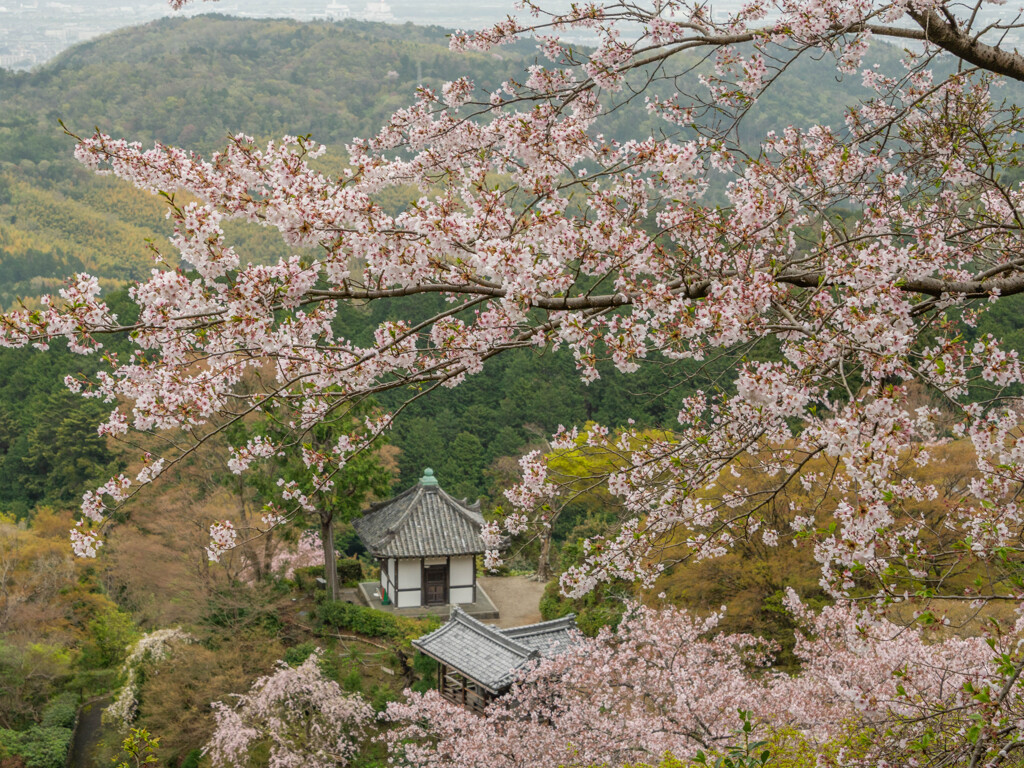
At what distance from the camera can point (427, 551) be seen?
1600 centimetres

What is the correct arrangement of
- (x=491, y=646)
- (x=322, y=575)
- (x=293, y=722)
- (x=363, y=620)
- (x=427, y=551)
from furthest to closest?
(x=322, y=575), (x=427, y=551), (x=363, y=620), (x=491, y=646), (x=293, y=722)

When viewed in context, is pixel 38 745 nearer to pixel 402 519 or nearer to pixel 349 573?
pixel 349 573

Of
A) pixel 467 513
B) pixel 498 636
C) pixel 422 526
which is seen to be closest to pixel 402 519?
pixel 422 526

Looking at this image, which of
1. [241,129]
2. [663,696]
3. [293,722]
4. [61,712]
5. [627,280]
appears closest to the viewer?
[627,280]

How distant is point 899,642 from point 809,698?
103 cm

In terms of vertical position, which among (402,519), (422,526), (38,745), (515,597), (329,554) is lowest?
(38,745)

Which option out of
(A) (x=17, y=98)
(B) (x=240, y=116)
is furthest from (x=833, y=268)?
(A) (x=17, y=98)

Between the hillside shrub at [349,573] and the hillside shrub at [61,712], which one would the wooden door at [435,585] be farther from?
the hillside shrub at [61,712]

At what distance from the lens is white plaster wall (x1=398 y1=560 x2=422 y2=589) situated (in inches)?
637

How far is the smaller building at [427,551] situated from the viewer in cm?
1611

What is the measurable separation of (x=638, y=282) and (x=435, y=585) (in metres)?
14.3

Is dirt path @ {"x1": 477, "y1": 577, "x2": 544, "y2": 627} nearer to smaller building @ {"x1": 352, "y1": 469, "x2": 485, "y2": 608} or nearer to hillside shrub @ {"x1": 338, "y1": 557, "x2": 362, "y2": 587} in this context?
smaller building @ {"x1": 352, "y1": 469, "x2": 485, "y2": 608}

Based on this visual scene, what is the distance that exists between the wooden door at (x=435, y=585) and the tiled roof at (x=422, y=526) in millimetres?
519

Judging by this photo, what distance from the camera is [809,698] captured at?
23.6ft
